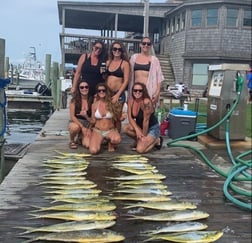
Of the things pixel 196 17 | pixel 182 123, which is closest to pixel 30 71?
pixel 196 17

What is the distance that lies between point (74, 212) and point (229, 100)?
4.04 m

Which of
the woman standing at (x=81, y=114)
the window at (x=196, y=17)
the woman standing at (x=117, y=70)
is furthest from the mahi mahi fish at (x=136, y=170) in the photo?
the window at (x=196, y=17)

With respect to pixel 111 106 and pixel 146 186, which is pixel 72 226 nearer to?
pixel 146 186

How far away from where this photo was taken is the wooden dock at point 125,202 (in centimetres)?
321

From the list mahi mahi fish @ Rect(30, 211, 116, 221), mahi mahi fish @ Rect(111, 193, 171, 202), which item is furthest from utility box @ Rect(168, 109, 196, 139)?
mahi mahi fish @ Rect(30, 211, 116, 221)

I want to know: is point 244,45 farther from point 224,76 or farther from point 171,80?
point 224,76

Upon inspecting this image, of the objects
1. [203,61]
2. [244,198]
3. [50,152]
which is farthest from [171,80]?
[244,198]

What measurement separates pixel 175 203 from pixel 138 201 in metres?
0.37

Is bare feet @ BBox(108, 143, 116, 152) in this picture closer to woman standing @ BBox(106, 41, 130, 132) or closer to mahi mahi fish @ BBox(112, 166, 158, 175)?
woman standing @ BBox(106, 41, 130, 132)

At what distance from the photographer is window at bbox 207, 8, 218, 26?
20.4 metres

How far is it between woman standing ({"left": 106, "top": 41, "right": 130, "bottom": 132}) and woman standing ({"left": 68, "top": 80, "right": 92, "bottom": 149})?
0.41m

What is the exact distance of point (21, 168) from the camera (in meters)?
5.03

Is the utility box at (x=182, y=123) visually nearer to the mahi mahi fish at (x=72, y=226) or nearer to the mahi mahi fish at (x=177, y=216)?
the mahi mahi fish at (x=177, y=216)

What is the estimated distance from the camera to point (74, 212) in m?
3.37
